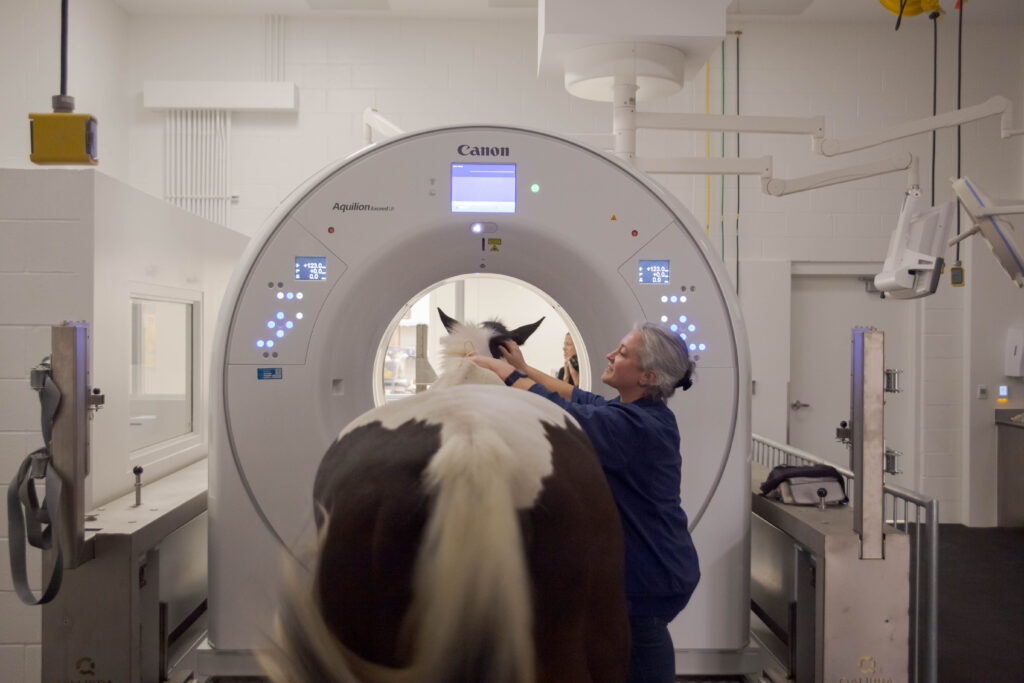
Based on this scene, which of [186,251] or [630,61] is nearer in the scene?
[186,251]

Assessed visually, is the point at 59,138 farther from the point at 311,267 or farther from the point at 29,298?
the point at 311,267

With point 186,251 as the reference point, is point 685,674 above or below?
below

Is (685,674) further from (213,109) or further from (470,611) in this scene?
(213,109)

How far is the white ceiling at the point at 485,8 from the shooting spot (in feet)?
16.4

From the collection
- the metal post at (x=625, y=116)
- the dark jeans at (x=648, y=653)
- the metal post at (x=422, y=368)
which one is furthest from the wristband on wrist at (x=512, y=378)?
the metal post at (x=625, y=116)

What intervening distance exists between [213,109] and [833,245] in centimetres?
432

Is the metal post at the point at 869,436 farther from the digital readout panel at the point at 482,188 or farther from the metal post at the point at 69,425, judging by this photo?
the metal post at the point at 69,425

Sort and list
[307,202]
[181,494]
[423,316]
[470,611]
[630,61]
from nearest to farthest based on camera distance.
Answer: [470,611]
[307,202]
[181,494]
[630,61]
[423,316]

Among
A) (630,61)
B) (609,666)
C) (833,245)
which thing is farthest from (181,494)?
(833,245)

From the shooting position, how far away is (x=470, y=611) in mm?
473

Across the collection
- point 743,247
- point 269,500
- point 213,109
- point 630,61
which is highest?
point 213,109

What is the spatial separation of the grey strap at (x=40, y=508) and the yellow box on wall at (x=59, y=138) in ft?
2.39

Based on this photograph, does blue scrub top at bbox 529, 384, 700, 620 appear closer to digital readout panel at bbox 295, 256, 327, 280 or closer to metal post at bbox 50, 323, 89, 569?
digital readout panel at bbox 295, 256, 327, 280

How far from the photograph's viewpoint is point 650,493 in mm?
1387
